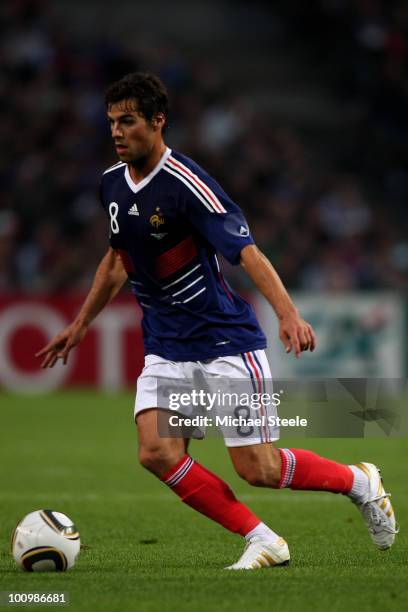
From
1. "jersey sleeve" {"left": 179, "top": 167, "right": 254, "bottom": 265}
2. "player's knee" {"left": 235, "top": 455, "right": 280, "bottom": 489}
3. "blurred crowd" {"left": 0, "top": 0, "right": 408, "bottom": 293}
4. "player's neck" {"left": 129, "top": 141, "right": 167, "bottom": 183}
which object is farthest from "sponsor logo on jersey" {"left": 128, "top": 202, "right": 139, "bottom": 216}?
"blurred crowd" {"left": 0, "top": 0, "right": 408, "bottom": 293}

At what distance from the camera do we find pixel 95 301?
5.50 meters

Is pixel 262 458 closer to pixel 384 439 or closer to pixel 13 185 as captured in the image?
pixel 384 439

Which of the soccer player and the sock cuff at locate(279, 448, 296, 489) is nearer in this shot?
the soccer player

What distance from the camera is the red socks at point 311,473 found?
16.6ft

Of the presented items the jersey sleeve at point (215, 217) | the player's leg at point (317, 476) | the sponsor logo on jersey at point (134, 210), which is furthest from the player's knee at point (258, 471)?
the sponsor logo on jersey at point (134, 210)

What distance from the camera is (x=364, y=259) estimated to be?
15984mm

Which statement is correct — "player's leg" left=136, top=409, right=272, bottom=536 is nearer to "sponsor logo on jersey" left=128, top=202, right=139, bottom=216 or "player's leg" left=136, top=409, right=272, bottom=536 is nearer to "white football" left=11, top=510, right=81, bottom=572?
"white football" left=11, top=510, right=81, bottom=572

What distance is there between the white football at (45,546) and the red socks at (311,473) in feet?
2.94

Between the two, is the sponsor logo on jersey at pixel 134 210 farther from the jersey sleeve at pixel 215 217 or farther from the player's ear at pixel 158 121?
the player's ear at pixel 158 121

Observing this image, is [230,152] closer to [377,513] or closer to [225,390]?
[377,513]

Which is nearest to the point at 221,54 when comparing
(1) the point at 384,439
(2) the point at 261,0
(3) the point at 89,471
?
(2) the point at 261,0

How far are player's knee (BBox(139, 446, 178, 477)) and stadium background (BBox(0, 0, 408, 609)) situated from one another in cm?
629

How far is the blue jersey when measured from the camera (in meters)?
4.96

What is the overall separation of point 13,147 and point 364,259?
4.86m
